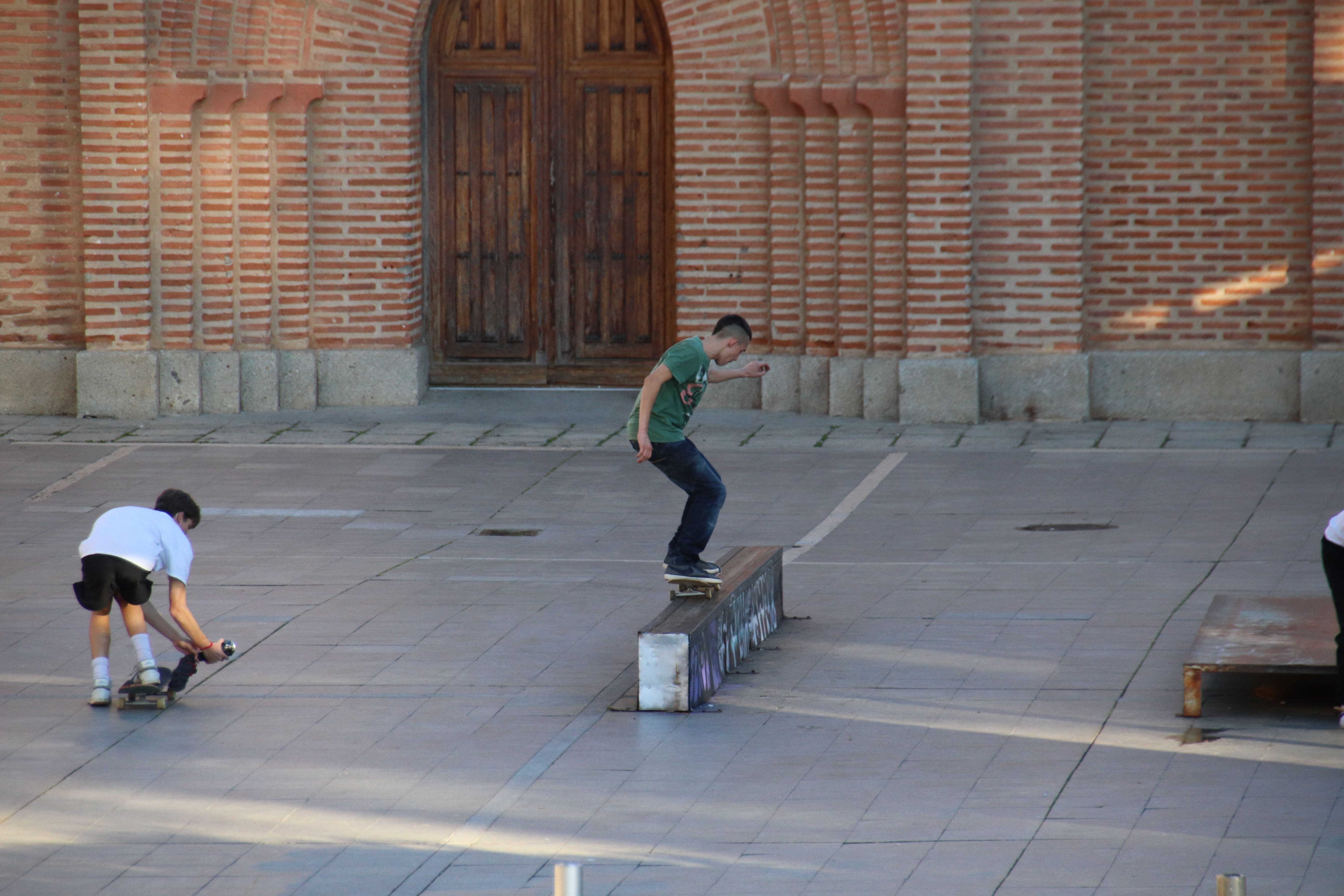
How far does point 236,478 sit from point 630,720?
690 cm

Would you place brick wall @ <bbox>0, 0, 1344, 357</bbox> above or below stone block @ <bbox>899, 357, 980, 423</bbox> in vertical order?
above

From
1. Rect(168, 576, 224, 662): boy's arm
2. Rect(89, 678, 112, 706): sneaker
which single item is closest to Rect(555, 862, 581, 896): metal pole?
Rect(168, 576, 224, 662): boy's arm

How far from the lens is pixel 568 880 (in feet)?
12.6

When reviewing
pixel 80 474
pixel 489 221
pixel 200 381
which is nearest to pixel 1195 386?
pixel 489 221

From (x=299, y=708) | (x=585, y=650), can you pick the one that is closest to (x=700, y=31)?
(x=585, y=650)

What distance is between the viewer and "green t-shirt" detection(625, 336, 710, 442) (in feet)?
31.7

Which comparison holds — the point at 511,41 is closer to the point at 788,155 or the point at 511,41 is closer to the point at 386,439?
the point at 788,155

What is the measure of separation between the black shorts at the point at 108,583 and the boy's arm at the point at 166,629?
0.11m

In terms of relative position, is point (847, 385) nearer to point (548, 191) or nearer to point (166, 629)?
point (548, 191)

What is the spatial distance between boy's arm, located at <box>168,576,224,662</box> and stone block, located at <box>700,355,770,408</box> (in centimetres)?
897

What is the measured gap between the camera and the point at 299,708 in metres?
8.87

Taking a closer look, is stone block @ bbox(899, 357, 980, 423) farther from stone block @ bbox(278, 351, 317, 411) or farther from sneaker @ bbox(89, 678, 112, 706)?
→ sneaker @ bbox(89, 678, 112, 706)

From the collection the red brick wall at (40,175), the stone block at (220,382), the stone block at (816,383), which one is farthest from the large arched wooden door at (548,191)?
the red brick wall at (40,175)

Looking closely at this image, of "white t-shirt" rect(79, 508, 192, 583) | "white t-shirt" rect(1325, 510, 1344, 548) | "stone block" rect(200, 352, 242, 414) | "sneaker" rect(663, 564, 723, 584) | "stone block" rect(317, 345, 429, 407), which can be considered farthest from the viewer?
"stone block" rect(317, 345, 429, 407)
